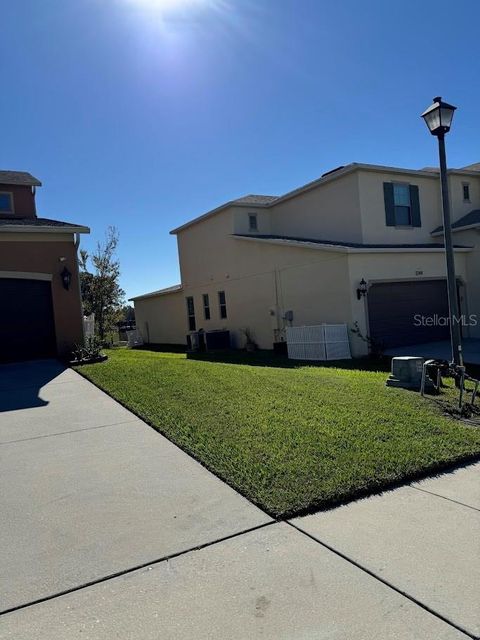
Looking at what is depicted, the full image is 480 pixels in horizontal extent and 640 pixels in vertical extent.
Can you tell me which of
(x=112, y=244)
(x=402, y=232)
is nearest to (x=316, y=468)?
(x=402, y=232)

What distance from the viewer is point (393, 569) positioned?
285 cm

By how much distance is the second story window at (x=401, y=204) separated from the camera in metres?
15.8

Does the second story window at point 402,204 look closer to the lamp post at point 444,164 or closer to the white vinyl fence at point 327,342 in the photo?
the white vinyl fence at point 327,342

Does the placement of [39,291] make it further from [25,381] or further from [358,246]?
[358,246]

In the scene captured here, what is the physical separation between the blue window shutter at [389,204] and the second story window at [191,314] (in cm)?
1038

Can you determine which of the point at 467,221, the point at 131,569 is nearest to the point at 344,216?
the point at 467,221

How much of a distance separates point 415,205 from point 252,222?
6407mm

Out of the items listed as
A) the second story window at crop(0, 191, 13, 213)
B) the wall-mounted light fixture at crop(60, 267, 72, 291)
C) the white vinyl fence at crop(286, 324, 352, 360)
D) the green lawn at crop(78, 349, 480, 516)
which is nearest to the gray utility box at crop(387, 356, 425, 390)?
the green lawn at crop(78, 349, 480, 516)

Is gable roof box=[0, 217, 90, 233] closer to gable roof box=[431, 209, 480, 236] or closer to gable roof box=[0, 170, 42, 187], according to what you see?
gable roof box=[0, 170, 42, 187]

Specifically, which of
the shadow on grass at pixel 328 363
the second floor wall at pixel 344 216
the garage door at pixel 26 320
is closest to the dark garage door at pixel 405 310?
the shadow on grass at pixel 328 363

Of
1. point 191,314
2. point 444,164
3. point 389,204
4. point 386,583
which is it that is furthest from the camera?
point 191,314

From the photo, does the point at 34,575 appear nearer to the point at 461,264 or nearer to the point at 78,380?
the point at 78,380

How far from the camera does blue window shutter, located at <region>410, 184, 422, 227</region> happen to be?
16.4 metres

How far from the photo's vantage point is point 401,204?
16188mm
